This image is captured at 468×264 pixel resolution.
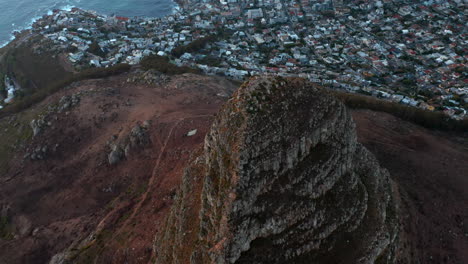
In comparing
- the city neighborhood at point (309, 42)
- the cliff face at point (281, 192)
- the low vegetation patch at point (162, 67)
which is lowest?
the city neighborhood at point (309, 42)

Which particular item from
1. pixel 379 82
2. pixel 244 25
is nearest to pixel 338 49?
pixel 379 82

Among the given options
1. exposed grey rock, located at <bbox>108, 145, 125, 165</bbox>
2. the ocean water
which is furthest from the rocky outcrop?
the ocean water

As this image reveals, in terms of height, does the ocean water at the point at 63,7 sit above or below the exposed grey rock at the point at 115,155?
above

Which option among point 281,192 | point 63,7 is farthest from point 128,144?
point 63,7

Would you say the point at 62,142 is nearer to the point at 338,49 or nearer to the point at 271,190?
the point at 271,190

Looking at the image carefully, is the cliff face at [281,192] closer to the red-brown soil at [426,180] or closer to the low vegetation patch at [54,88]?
the red-brown soil at [426,180]

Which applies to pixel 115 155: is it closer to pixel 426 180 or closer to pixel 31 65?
pixel 426 180

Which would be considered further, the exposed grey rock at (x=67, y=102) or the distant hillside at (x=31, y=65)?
the distant hillside at (x=31, y=65)

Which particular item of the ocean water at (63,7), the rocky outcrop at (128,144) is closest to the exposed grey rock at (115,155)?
the rocky outcrop at (128,144)
